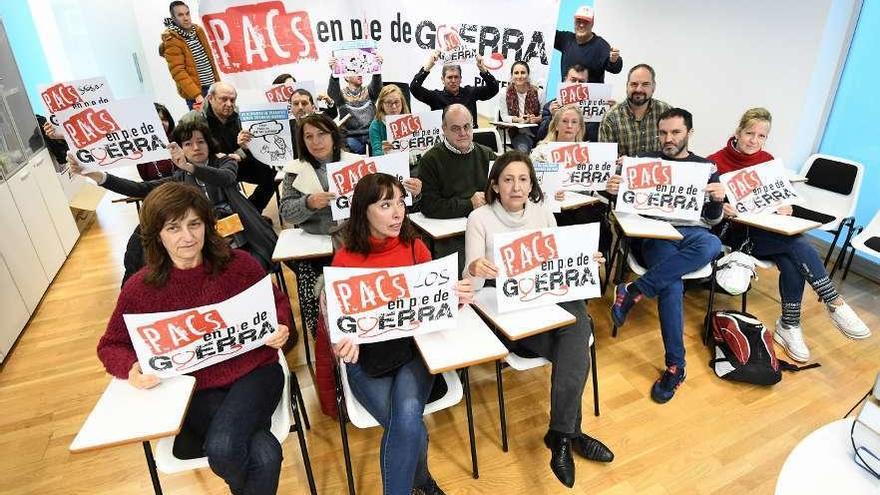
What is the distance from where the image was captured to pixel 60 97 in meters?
3.75

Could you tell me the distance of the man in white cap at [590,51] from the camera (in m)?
5.28

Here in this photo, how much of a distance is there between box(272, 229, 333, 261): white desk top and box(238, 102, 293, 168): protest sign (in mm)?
1289

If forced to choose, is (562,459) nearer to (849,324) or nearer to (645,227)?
(645,227)

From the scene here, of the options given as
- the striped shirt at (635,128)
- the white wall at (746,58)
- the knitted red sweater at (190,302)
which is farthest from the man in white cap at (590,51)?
the knitted red sweater at (190,302)

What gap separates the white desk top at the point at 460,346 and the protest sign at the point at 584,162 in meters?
1.69

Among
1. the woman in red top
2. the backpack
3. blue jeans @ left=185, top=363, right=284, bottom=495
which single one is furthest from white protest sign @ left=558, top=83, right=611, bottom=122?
blue jeans @ left=185, top=363, right=284, bottom=495

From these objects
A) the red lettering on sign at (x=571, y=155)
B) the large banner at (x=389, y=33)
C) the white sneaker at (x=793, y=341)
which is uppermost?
the large banner at (x=389, y=33)

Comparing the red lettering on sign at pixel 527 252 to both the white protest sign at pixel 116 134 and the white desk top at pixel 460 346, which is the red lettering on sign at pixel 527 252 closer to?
the white desk top at pixel 460 346

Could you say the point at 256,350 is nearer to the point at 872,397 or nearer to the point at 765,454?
the point at 872,397

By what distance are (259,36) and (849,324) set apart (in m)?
5.43

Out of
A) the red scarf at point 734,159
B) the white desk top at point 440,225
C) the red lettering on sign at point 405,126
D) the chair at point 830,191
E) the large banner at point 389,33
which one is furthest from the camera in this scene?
the large banner at point 389,33

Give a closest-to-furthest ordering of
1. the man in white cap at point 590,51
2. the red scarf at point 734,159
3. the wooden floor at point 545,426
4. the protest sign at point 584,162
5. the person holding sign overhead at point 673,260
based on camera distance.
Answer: the wooden floor at point 545,426, the person holding sign overhead at point 673,260, the protest sign at point 584,162, the red scarf at point 734,159, the man in white cap at point 590,51

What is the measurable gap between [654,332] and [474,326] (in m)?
2.06

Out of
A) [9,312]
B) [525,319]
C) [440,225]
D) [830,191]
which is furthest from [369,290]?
[830,191]
